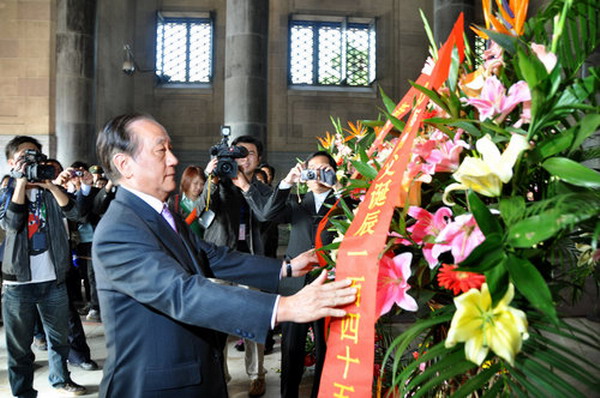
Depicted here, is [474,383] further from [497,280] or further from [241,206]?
[241,206]

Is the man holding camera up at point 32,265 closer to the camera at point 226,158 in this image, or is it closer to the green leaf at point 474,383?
the camera at point 226,158

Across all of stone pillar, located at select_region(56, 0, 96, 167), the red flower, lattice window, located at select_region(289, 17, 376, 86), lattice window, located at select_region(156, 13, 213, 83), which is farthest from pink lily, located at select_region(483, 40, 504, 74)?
lattice window, located at select_region(156, 13, 213, 83)

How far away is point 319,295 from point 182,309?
409mm

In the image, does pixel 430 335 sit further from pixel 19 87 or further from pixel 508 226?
pixel 19 87

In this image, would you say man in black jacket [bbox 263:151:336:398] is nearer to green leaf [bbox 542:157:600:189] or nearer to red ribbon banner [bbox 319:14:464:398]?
red ribbon banner [bbox 319:14:464:398]

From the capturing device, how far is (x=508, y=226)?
0.86 meters

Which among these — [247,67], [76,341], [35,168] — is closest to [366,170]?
[35,168]

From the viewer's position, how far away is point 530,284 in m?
0.79

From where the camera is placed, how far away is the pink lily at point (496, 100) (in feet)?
3.27

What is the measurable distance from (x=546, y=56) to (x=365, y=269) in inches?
20.4

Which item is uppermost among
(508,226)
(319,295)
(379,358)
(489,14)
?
(489,14)

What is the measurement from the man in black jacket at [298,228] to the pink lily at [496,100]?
2.19 m

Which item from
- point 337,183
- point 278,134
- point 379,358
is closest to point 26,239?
point 337,183

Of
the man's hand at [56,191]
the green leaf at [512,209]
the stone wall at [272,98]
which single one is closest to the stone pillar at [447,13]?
the stone wall at [272,98]
